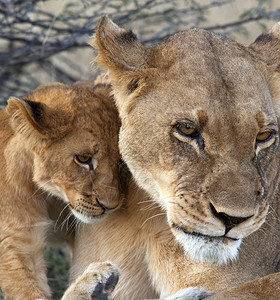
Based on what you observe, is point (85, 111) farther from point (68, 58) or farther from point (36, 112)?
point (68, 58)

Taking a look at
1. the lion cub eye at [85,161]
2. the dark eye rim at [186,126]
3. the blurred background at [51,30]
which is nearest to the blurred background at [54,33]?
the blurred background at [51,30]

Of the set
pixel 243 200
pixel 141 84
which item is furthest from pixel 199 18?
pixel 243 200

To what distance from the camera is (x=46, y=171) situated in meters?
2.62

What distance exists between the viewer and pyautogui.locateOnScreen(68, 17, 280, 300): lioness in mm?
2168

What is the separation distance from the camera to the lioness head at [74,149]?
2.55m

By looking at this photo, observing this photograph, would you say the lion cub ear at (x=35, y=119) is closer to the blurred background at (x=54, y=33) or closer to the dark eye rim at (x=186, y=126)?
the dark eye rim at (x=186, y=126)

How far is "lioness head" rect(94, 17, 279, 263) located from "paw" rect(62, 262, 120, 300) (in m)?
0.28

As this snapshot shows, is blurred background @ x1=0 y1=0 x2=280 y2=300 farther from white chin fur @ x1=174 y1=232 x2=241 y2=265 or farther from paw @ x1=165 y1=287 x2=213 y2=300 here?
white chin fur @ x1=174 y1=232 x2=241 y2=265

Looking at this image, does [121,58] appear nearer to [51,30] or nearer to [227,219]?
[227,219]

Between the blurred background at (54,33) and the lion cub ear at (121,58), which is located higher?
the lion cub ear at (121,58)

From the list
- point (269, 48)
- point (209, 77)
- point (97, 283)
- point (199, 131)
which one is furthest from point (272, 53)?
point (97, 283)

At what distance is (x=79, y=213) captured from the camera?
2553 millimetres

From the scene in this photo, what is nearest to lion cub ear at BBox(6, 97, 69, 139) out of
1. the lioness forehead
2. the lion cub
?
the lion cub

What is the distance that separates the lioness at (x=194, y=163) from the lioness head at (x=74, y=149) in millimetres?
127
